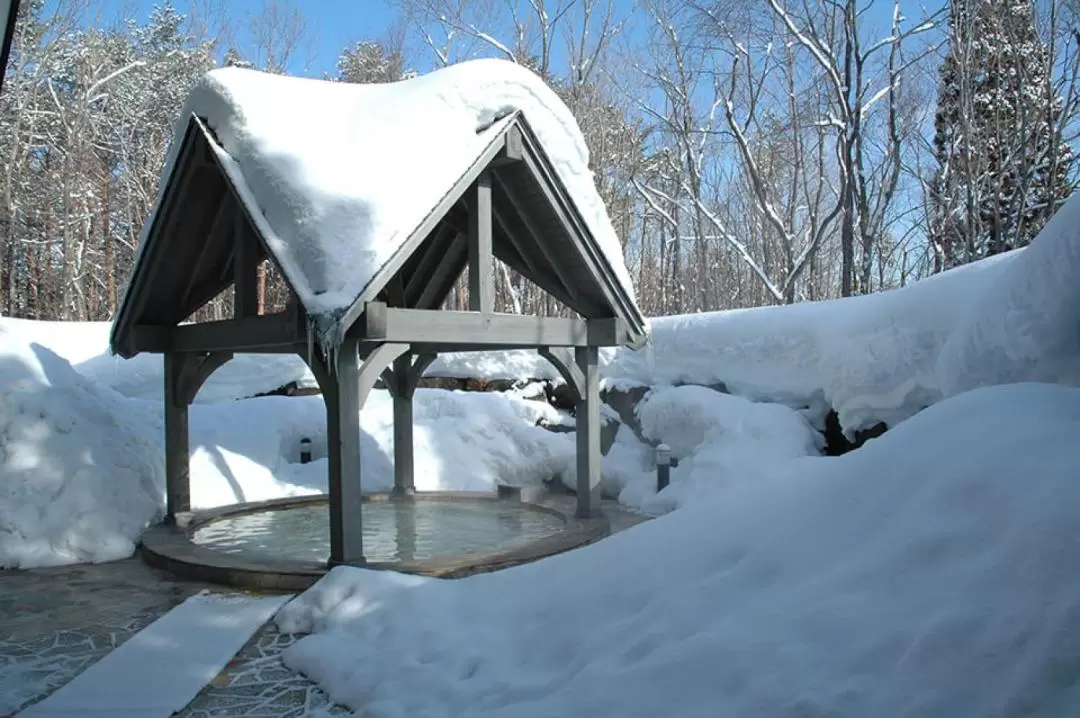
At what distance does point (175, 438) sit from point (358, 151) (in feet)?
13.7

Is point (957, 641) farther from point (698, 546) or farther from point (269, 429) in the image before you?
point (269, 429)

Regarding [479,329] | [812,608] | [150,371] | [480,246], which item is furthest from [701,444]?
[150,371]

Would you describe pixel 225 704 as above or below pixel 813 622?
below

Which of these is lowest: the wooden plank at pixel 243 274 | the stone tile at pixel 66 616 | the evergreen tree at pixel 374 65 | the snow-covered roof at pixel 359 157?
the stone tile at pixel 66 616

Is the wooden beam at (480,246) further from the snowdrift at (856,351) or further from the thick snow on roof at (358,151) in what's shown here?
the snowdrift at (856,351)

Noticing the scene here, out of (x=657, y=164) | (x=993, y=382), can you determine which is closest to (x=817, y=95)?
(x=657, y=164)

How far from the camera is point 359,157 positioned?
24.8ft

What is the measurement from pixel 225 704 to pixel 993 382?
259 inches

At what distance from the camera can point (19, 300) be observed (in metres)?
28.5

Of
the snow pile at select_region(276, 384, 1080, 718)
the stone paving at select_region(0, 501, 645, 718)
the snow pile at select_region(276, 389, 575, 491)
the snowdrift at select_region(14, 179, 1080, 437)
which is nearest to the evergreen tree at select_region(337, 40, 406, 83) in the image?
the snowdrift at select_region(14, 179, 1080, 437)

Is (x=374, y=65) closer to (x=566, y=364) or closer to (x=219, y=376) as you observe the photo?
(x=219, y=376)

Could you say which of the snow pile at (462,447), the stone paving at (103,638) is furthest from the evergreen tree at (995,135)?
the stone paving at (103,638)

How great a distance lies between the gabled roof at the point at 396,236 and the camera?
22.8 ft

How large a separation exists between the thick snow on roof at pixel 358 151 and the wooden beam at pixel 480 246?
51 cm
